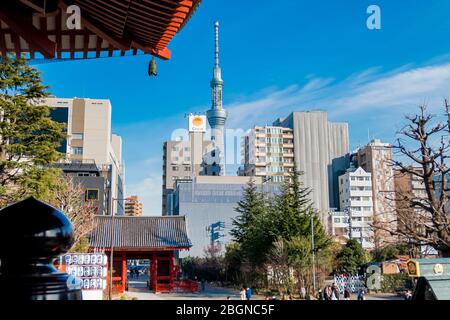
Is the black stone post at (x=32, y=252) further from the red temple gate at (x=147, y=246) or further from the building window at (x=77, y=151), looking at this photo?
the building window at (x=77, y=151)

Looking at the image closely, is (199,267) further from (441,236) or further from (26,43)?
(26,43)

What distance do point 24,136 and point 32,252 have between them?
52.1 ft

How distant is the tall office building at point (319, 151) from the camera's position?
→ 77000mm

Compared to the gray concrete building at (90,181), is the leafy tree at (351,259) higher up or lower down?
lower down

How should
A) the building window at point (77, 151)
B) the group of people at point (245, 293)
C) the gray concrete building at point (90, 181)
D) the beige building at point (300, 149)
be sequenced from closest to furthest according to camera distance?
the group of people at point (245, 293), the gray concrete building at point (90, 181), the building window at point (77, 151), the beige building at point (300, 149)

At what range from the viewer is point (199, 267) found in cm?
4447

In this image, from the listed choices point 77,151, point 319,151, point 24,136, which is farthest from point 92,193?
point 319,151

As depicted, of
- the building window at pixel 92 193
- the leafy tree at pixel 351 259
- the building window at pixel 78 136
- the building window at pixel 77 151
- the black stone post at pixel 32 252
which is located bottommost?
the leafy tree at pixel 351 259

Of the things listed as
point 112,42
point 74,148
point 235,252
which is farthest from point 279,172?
point 112,42

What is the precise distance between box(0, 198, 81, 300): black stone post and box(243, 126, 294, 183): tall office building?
78.4 m

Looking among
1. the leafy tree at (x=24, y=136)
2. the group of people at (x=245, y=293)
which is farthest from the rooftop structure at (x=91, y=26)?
the group of people at (x=245, y=293)

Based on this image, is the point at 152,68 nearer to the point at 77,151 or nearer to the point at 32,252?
the point at 32,252

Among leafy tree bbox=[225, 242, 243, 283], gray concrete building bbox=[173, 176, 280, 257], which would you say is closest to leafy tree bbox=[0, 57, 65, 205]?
leafy tree bbox=[225, 242, 243, 283]

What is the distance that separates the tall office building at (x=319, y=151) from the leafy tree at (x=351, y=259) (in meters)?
42.2
